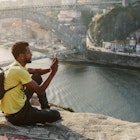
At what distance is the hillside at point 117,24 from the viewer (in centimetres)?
2545

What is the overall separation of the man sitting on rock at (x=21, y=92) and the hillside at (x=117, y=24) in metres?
23.2

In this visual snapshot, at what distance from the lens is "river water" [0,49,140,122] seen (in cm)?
1104

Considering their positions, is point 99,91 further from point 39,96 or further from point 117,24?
point 117,24

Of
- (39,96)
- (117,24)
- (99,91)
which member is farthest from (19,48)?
(117,24)

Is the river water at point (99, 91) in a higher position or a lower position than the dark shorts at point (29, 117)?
lower

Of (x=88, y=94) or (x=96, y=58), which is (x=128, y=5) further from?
(x=88, y=94)

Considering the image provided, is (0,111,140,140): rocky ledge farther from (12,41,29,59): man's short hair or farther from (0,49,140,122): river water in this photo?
(0,49,140,122): river water

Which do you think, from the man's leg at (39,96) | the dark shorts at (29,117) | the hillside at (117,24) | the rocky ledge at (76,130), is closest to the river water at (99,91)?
the hillside at (117,24)

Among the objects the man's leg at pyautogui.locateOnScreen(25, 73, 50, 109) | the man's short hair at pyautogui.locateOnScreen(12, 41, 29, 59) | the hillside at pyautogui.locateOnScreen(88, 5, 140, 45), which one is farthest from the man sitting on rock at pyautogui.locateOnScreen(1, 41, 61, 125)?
the hillside at pyautogui.locateOnScreen(88, 5, 140, 45)

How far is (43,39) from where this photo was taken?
3178cm

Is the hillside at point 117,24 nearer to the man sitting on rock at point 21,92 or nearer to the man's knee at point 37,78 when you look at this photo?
the man's knee at point 37,78

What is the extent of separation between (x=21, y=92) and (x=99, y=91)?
11152 millimetres

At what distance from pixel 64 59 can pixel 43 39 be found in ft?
32.9

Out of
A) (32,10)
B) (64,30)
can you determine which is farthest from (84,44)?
(32,10)
